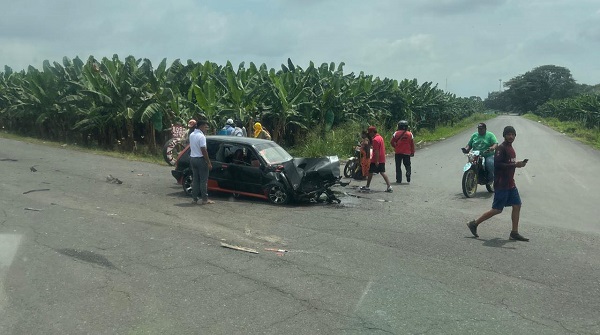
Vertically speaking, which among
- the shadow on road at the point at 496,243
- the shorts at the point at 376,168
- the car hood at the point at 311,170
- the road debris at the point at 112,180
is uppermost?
the car hood at the point at 311,170

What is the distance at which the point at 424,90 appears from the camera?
149 feet

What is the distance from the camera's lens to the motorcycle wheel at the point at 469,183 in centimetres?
1438

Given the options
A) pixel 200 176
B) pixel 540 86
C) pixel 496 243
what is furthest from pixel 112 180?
pixel 540 86

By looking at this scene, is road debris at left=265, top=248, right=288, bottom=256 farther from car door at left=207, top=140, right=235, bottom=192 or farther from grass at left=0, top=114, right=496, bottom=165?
grass at left=0, top=114, right=496, bottom=165

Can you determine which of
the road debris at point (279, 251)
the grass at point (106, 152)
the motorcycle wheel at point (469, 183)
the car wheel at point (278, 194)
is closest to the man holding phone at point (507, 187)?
the road debris at point (279, 251)

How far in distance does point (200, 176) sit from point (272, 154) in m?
1.82

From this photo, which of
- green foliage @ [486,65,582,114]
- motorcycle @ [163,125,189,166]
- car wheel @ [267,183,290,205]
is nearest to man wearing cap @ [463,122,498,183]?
car wheel @ [267,183,290,205]

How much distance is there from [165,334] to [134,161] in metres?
17.2

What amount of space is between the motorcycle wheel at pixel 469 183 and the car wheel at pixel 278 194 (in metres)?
4.38

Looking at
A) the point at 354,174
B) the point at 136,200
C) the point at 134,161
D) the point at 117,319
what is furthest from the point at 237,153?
the point at 134,161

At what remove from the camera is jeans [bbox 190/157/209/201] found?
489 inches

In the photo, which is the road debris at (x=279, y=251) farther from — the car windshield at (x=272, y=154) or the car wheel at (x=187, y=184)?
the car wheel at (x=187, y=184)

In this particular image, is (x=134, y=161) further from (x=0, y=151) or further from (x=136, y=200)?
(x=136, y=200)

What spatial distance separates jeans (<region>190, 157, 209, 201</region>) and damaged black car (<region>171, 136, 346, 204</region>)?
111 cm
